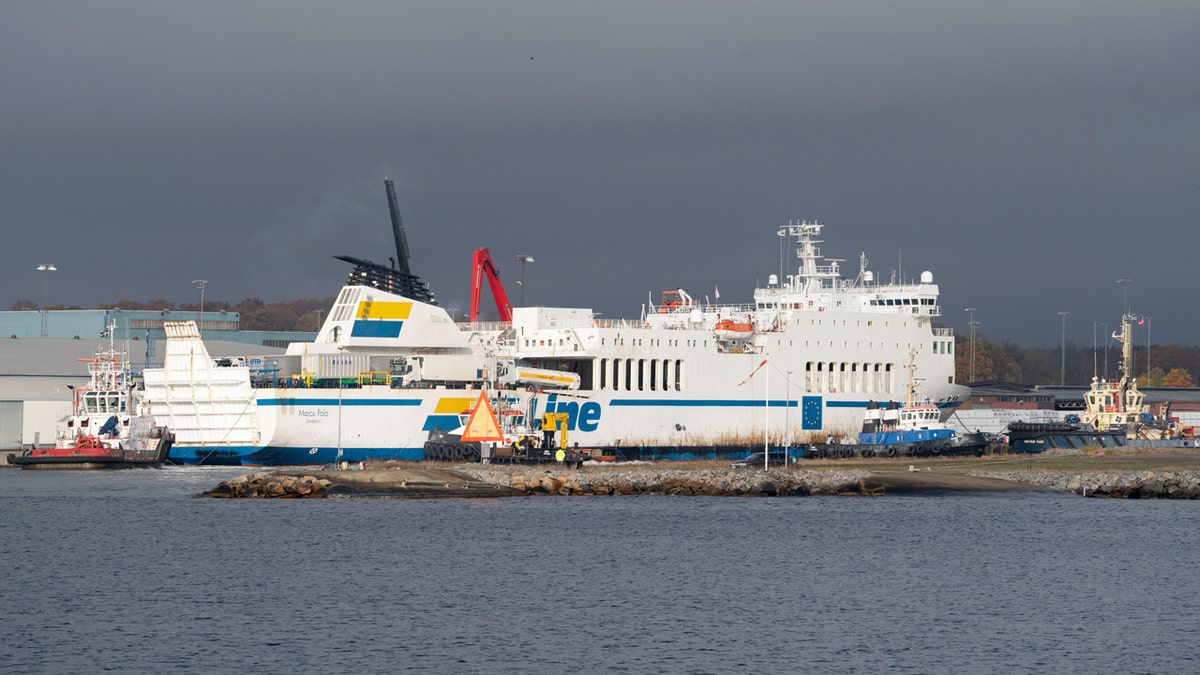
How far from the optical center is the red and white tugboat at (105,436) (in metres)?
60.6

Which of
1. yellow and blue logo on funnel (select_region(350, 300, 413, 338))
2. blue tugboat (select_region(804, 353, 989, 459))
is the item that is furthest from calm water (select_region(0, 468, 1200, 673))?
yellow and blue logo on funnel (select_region(350, 300, 413, 338))

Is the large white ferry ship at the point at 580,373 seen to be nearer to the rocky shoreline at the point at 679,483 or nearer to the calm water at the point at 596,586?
the rocky shoreline at the point at 679,483

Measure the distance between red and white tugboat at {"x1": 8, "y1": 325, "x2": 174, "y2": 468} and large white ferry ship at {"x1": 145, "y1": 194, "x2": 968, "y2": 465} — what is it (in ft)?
4.61

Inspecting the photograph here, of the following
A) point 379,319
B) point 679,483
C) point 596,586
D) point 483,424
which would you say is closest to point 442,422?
point 379,319

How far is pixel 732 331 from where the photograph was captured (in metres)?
69.5

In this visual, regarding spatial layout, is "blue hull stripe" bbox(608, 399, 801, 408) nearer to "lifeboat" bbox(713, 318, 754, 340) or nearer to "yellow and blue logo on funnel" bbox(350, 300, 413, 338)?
"lifeboat" bbox(713, 318, 754, 340)

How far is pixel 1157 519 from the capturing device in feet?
145

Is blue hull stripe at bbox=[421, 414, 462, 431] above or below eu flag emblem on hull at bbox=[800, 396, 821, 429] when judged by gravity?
below

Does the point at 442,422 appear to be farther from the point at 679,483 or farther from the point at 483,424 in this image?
the point at 679,483

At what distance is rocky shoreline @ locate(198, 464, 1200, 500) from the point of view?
4931 centimetres

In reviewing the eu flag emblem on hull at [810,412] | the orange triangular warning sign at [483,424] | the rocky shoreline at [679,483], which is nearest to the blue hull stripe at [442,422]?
the orange triangular warning sign at [483,424]

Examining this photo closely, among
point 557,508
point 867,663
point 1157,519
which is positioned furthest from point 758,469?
point 867,663

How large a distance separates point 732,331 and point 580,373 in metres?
7.17

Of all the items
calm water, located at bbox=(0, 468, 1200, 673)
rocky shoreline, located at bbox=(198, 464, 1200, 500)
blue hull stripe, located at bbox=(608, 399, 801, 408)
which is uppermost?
blue hull stripe, located at bbox=(608, 399, 801, 408)
